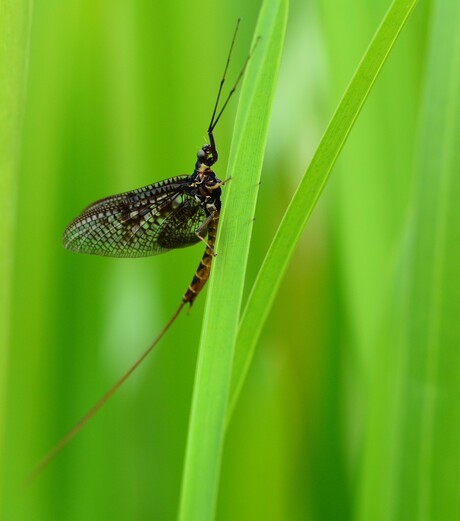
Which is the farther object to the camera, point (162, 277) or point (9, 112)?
point (162, 277)

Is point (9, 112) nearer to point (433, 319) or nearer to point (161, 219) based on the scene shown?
point (433, 319)

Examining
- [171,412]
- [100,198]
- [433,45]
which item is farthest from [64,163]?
[433,45]

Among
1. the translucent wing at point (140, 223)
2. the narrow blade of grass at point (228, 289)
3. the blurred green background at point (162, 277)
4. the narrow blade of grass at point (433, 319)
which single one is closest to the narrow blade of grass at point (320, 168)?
the narrow blade of grass at point (228, 289)

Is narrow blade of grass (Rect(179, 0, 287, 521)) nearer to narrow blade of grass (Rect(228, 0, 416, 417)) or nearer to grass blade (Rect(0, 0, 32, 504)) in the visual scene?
narrow blade of grass (Rect(228, 0, 416, 417))

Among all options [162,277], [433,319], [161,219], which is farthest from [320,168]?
[161,219]

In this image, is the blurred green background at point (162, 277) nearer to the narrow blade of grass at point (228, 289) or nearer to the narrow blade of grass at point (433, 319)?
the narrow blade of grass at point (433, 319)

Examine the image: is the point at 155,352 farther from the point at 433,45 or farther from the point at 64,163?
the point at 433,45
